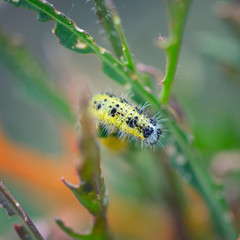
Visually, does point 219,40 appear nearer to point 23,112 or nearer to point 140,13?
point 23,112

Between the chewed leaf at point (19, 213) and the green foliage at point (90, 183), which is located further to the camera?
the chewed leaf at point (19, 213)

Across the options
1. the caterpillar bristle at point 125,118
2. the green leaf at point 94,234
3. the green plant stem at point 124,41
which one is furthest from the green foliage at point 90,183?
the green plant stem at point 124,41

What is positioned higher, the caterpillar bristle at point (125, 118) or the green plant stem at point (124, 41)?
the green plant stem at point (124, 41)

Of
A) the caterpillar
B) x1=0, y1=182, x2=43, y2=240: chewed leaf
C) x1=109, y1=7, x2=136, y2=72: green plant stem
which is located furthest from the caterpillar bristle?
x1=0, y1=182, x2=43, y2=240: chewed leaf

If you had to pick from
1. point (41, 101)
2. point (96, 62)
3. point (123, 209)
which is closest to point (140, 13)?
point (96, 62)

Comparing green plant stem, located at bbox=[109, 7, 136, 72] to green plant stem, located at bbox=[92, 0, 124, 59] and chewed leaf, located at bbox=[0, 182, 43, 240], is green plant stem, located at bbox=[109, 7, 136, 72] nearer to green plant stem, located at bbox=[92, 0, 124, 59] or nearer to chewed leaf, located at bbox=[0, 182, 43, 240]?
green plant stem, located at bbox=[92, 0, 124, 59]

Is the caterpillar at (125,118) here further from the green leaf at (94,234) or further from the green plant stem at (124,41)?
the green leaf at (94,234)
